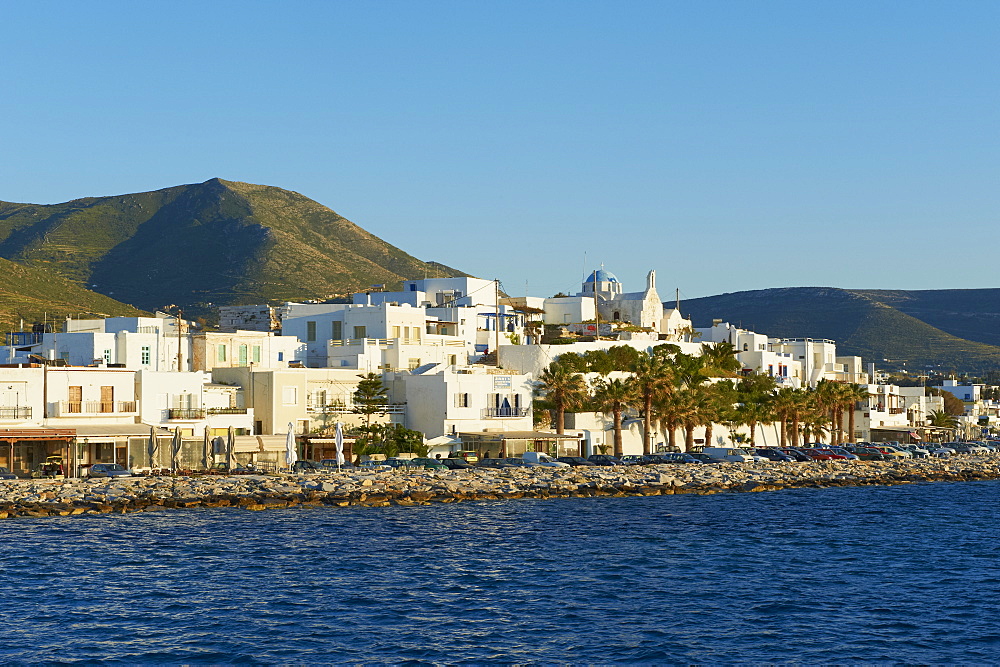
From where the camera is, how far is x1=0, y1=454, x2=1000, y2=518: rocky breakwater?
199 ft

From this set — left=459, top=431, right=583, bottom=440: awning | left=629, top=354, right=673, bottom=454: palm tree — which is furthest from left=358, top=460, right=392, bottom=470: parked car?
left=629, top=354, right=673, bottom=454: palm tree

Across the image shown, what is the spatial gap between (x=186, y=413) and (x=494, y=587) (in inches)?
1563

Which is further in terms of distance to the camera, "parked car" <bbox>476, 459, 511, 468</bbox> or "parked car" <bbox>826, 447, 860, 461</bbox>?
"parked car" <bbox>826, 447, 860, 461</bbox>

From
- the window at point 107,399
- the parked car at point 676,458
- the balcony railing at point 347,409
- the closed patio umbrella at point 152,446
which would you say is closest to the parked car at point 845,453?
the parked car at point 676,458

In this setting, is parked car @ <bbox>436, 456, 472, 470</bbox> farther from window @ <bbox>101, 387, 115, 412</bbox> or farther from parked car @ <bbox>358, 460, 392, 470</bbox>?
window @ <bbox>101, 387, 115, 412</bbox>

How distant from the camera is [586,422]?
95.3 meters

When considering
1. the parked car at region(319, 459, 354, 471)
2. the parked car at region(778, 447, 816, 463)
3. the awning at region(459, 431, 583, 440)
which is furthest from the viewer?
the parked car at region(778, 447, 816, 463)

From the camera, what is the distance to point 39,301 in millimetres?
139750

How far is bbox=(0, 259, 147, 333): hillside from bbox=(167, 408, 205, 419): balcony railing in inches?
1956

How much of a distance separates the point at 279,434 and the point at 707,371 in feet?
155

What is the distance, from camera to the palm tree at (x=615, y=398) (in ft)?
308

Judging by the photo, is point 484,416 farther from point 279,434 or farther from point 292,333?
point 292,333

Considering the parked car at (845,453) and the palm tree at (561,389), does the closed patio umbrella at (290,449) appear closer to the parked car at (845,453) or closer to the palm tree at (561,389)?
the palm tree at (561,389)

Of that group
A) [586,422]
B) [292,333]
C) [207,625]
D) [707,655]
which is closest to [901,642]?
[707,655]
